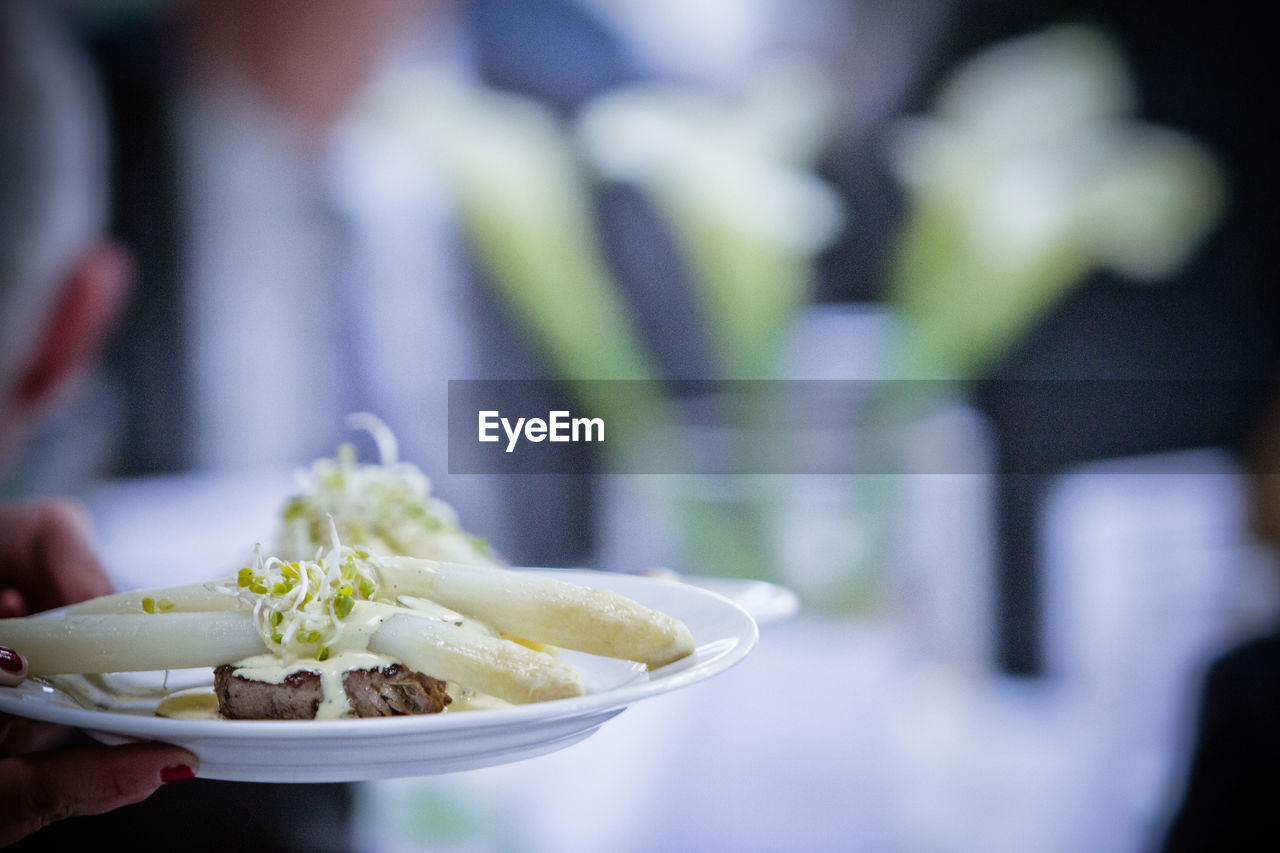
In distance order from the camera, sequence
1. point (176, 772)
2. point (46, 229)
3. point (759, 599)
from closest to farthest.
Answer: point (176, 772)
point (759, 599)
point (46, 229)

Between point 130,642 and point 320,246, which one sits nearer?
point 130,642

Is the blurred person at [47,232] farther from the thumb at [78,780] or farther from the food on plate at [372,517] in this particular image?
the thumb at [78,780]

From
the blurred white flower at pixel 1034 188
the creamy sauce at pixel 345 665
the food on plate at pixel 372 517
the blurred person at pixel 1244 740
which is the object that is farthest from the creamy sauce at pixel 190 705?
the blurred person at pixel 1244 740

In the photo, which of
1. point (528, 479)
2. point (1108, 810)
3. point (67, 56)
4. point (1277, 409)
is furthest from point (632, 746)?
point (67, 56)

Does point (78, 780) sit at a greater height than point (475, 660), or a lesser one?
lesser

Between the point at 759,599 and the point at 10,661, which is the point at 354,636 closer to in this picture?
the point at 10,661

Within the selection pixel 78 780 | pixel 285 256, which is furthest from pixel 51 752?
pixel 285 256

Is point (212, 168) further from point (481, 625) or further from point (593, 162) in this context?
Result: point (481, 625)
